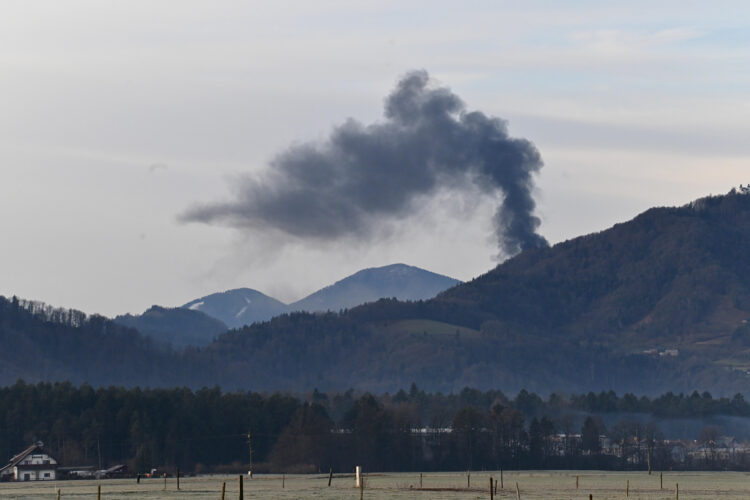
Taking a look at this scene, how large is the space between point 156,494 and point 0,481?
251 feet

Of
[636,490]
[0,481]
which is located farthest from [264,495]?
[0,481]

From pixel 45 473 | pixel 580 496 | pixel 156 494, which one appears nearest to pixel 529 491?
pixel 580 496

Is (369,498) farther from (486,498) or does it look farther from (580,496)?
(580,496)

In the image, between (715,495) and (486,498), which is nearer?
(486,498)

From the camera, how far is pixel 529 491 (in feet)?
431

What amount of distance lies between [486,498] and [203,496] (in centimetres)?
2453

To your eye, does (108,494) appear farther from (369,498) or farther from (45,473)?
(45,473)

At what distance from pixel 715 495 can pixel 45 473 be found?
346 ft

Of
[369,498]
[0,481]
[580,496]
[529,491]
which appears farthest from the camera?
[0,481]

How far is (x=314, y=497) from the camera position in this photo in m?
113

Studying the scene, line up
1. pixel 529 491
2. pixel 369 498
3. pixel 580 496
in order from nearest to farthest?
pixel 369 498
pixel 580 496
pixel 529 491

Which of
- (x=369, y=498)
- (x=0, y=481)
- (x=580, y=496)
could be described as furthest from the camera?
(x=0, y=481)

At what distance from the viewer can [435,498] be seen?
383ft

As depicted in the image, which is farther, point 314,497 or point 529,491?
point 529,491
